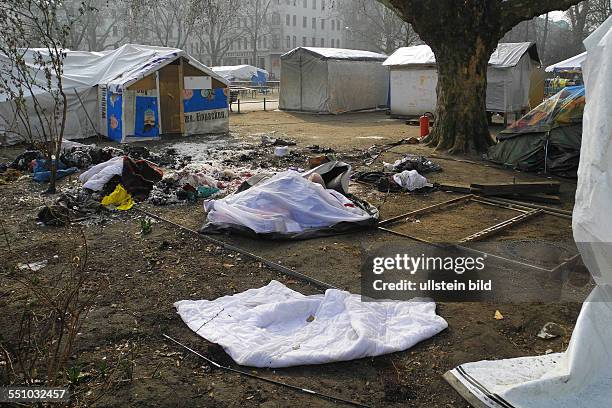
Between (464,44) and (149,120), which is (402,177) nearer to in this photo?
(464,44)

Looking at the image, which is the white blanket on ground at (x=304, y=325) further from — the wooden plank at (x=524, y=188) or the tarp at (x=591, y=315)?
the wooden plank at (x=524, y=188)

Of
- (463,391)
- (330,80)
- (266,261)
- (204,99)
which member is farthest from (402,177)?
(330,80)

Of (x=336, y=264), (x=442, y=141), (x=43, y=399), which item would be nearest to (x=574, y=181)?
(x=442, y=141)

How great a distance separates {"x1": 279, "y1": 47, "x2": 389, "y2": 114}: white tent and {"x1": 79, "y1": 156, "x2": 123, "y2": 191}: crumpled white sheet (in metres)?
15.4

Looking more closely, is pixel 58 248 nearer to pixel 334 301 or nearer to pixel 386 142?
A: pixel 334 301

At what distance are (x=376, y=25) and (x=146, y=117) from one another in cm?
4531

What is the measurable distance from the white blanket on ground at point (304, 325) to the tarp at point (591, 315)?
28.9 inches

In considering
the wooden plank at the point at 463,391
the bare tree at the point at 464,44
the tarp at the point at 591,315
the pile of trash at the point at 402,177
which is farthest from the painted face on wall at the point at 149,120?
the tarp at the point at 591,315

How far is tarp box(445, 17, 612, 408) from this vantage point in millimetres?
2770

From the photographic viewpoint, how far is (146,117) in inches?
577

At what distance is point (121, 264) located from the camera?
5316 millimetres

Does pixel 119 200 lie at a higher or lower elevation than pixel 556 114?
lower

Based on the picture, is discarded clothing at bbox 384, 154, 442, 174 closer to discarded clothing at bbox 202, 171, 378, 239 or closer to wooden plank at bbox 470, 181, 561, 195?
wooden plank at bbox 470, 181, 561, 195

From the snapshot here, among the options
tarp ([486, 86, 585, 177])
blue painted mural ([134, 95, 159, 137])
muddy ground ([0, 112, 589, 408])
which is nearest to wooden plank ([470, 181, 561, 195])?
muddy ground ([0, 112, 589, 408])
